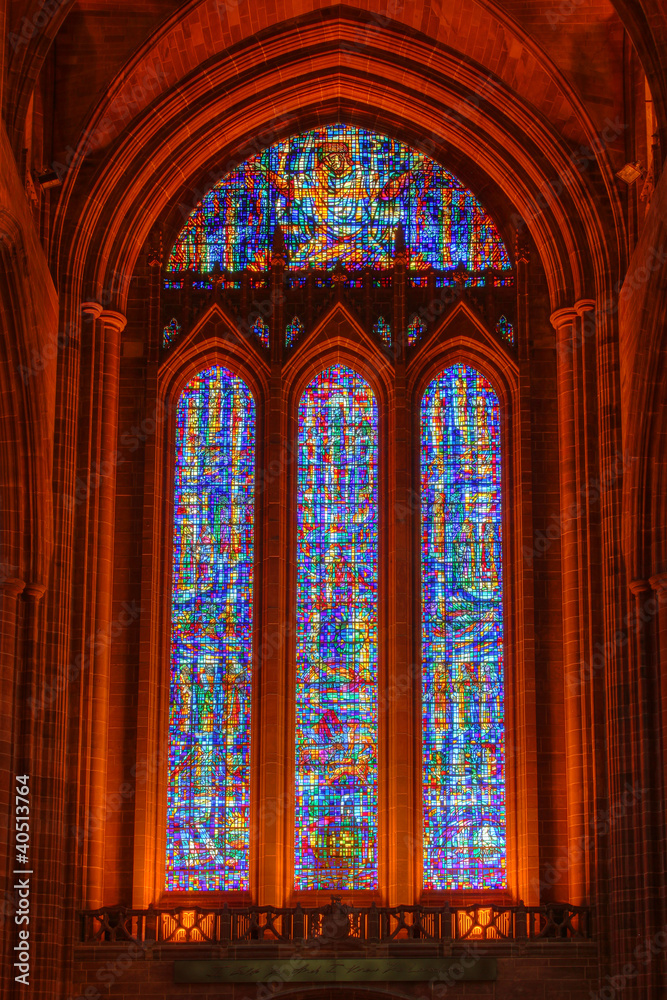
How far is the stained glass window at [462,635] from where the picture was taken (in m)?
21.6

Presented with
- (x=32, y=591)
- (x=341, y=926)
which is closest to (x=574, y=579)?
(x=341, y=926)

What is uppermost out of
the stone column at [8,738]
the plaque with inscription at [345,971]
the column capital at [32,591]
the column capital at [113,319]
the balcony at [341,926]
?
the column capital at [113,319]

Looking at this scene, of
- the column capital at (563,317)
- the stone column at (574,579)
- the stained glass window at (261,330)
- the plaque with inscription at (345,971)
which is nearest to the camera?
the plaque with inscription at (345,971)

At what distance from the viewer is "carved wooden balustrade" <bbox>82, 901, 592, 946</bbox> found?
796 inches

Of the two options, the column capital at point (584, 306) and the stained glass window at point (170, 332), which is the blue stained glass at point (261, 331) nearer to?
the stained glass window at point (170, 332)

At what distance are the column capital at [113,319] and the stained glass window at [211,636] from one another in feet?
4.35

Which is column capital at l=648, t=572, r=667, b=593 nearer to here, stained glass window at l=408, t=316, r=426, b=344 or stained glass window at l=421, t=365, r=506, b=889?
stained glass window at l=421, t=365, r=506, b=889

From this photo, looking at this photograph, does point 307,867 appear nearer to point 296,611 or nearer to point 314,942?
point 314,942

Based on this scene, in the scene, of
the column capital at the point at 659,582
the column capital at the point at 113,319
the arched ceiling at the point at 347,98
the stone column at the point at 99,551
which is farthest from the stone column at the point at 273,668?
the column capital at the point at 659,582

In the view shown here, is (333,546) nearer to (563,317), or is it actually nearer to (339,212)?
(563,317)

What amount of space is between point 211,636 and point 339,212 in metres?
6.21

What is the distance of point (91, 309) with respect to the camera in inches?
892

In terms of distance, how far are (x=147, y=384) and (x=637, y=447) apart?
6.56 m

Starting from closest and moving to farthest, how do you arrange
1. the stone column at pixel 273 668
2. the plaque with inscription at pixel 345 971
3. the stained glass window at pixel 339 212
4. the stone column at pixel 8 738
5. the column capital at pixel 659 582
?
the stone column at pixel 8 738 → the plaque with inscription at pixel 345 971 → the column capital at pixel 659 582 → the stone column at pixel 273 668 → the stained glass window at pixel 339 212
